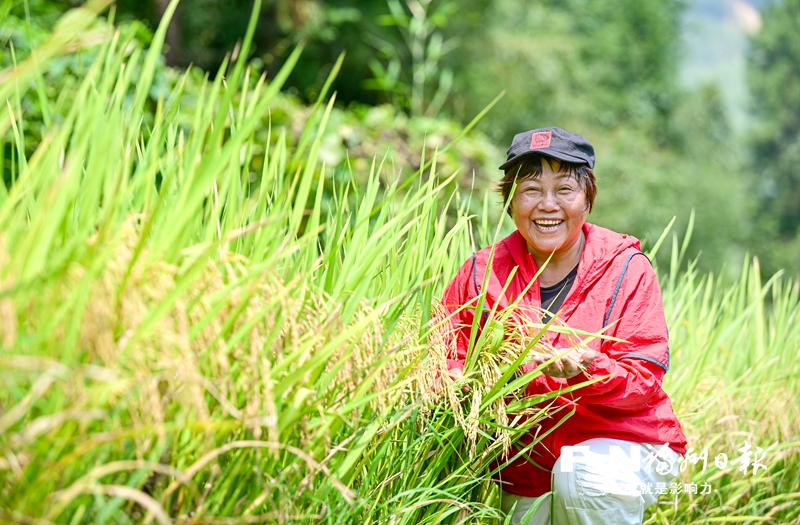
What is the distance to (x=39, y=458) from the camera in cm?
105

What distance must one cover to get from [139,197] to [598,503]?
133cm

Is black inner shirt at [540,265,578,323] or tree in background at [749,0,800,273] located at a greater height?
tree in background at [749,0,800,273]

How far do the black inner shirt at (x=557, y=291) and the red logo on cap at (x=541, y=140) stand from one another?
36cm

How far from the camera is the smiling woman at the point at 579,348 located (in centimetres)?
Result: 194

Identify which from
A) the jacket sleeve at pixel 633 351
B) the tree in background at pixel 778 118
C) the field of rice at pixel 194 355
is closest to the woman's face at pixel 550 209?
the jacket sleeve at pixel 633 351

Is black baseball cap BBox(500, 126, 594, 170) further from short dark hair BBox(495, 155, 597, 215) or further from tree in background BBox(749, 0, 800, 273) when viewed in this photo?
tree in background BBox(749, 0, 800, 273)

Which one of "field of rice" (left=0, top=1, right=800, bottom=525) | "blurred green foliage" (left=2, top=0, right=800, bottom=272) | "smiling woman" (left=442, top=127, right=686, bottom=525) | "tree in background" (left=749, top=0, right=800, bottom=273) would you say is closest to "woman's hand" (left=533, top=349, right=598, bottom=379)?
"smiling woman" (left=442, top=127, right=686, bottom=525)

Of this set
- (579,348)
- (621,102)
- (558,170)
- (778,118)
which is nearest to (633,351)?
(579,348)

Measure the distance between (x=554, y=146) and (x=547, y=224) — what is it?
0.21 meters

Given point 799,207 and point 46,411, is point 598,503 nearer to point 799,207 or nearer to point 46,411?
point 46,411

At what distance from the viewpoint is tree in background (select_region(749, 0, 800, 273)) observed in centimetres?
3225

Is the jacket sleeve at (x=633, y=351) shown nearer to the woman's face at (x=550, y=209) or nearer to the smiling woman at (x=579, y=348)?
the smiling woman at (x=579, y=348)

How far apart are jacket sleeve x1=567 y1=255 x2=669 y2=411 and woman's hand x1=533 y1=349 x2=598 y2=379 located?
0.12 feet

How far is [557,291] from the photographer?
2197 mm
